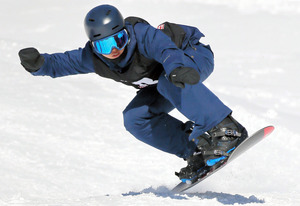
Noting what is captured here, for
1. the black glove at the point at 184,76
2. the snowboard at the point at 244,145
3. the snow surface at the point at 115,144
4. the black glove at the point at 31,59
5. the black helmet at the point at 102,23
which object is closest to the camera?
the black glove at the point at 184,76

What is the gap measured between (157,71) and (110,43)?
500 millimetres

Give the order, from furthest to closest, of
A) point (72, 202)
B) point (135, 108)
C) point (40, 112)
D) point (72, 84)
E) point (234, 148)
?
point (72, 84), point (40, 112), point (135, 108), point (234, 148), point (72, 202)

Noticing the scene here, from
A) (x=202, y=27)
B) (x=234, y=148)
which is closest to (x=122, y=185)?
(x=234, y=148)

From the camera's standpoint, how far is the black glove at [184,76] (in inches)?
137

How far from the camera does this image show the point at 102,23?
3.86 metres

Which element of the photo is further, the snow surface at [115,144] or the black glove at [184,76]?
the snow surface at [115,144]

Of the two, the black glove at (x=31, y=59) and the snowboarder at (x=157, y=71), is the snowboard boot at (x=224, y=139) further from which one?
the black glove at (x=31, y=59)

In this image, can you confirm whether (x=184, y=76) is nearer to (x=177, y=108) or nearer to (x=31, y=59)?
(x=177, y=108)

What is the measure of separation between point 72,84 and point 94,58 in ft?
15.3

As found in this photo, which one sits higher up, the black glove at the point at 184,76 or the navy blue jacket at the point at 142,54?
the navy blue jacket at the point at 142,54

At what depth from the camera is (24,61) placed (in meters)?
4.25

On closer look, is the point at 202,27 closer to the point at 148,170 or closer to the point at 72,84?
the point at 72,84

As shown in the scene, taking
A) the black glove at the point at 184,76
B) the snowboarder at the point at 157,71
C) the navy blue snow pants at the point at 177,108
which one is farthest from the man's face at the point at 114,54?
the black glove at the point at 184,76

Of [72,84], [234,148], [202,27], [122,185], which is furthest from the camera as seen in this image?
[202,27]
